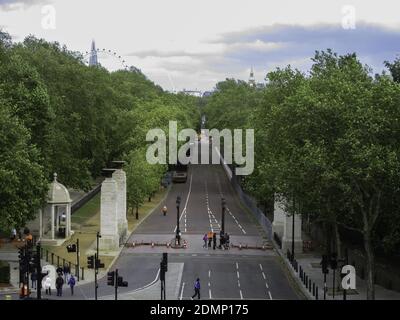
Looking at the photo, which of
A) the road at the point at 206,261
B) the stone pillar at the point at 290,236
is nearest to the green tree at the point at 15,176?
the road at the point at 206,261

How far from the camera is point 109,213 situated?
5009 cm

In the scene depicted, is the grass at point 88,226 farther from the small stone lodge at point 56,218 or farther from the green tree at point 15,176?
the green tree at point 15,176

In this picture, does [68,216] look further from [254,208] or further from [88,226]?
[254,208]

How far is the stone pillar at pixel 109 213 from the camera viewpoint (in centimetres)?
4991

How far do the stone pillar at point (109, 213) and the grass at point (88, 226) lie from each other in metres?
1.47

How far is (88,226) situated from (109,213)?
1132 cm

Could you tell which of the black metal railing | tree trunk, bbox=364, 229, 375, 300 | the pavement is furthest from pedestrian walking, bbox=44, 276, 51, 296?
tree trunk, bbox=364, 229, 375, 300

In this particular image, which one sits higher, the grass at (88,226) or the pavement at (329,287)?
the grass at (88,226)

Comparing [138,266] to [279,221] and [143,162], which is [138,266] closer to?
[279,221]

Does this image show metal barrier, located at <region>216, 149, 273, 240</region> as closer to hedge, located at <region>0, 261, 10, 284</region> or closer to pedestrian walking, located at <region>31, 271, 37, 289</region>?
pedestrian walking, located at <region>31, 271, 37, 289</region>

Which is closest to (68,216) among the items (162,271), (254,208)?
(162,271)

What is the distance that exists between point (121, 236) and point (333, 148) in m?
23.7

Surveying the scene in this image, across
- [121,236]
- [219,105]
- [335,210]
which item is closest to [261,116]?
[121,236]

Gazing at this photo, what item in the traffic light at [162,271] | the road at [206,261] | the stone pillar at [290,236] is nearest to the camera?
the traffic light at [162,271]
